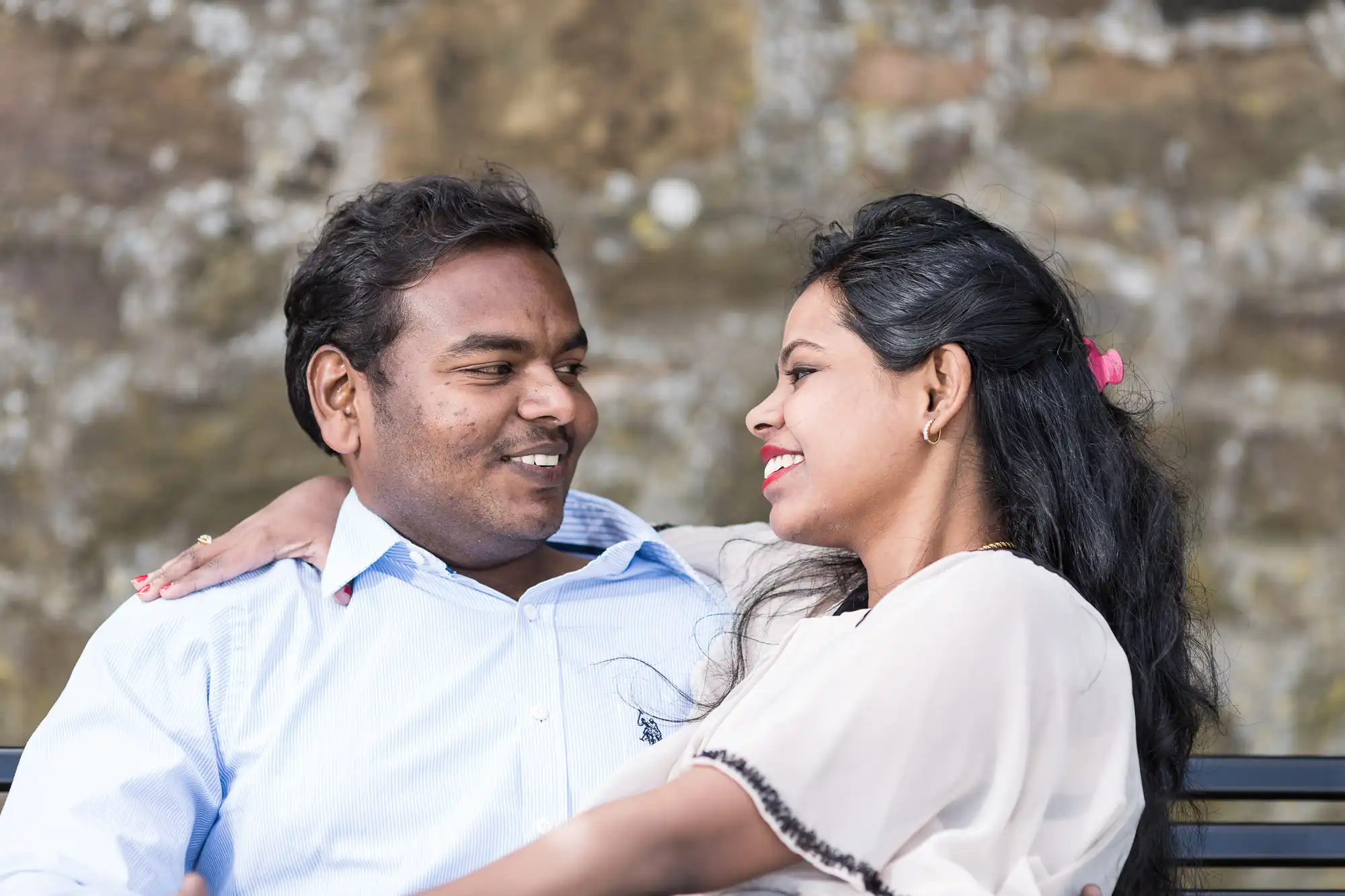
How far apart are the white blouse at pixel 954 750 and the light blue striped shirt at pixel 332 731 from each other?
46 centimetres

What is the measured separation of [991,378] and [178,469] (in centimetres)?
196

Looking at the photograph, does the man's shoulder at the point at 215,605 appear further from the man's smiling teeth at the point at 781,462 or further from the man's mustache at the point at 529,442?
the man's smiling teeth at the point at 781,462

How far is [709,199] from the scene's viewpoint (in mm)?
3160

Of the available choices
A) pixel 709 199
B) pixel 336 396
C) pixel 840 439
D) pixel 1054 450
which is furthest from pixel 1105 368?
pixel 709 199

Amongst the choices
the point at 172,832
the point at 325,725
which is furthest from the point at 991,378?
the point at 172,832

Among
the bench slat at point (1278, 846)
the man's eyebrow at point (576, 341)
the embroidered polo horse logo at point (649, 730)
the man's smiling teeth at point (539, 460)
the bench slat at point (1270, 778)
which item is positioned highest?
the man's eyebrow at point (576, 341)

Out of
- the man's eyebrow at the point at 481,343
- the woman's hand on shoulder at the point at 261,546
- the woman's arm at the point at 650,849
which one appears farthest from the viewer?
the man's eyebrow at the point at 481,343

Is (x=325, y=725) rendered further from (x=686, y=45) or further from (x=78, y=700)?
(x=686, y=45)

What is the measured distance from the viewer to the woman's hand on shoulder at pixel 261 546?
6.71 feet

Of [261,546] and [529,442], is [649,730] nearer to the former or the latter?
[529,442]

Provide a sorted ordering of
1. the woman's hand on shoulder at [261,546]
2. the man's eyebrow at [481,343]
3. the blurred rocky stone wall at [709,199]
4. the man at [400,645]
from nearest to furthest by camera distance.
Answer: the man at [400,645], the woman's hand on shoulder at [261,546], the man's eyebrow at [481,343], the blurred rocky stone wall at [709,199]

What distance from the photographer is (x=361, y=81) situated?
3129 millimetres

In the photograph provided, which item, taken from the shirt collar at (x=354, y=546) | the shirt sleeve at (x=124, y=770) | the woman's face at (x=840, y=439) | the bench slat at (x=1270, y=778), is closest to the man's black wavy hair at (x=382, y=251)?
the shirt collar at (x=354, y=546)

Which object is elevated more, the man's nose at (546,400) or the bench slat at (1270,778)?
the man's nose at (546,400)
